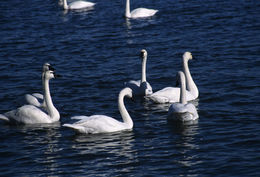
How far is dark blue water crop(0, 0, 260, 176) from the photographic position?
12141mm

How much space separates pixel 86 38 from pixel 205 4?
7.25 m

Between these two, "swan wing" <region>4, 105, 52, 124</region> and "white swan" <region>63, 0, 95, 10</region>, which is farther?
"white swan" <region>63, 0, 95, 10</region>

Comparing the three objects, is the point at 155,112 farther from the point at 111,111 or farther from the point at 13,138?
the point at 13,138

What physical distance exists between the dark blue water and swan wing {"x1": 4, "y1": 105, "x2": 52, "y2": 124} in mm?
242

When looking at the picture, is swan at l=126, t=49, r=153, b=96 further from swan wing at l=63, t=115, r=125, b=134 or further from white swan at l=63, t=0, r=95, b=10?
white swan at l=63, t=0, r=95, b=10

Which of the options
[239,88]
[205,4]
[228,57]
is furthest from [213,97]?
[205,4]

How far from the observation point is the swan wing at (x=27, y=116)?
1478 cm

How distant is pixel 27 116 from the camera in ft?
48.6

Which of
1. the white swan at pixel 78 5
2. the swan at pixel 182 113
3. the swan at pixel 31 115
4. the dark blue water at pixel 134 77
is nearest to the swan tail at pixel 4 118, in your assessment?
the swan at pixel 31 115

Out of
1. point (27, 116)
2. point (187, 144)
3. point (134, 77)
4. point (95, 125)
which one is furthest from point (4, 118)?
point (134, 77)

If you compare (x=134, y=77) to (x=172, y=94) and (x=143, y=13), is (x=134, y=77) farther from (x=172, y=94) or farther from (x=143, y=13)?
(x=143, y=13)

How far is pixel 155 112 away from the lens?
15.6m

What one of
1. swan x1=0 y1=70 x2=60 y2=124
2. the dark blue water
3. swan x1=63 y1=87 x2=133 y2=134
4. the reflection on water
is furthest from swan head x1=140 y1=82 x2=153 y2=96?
swan x1=63 y1=87 x2=133 y2=134

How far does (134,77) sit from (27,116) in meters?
5.11
